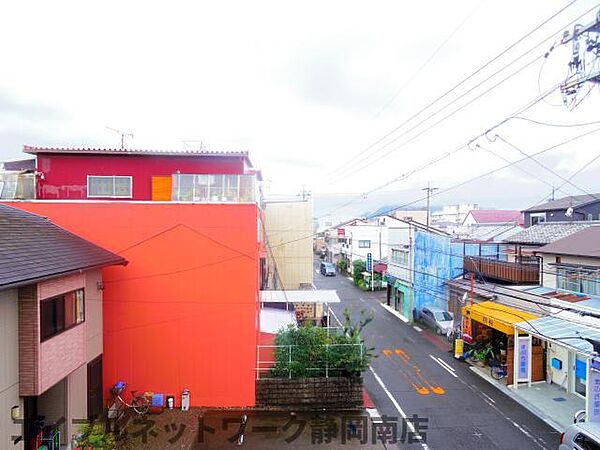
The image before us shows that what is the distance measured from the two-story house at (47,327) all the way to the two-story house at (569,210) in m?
27.8

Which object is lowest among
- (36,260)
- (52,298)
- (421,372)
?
(421,372)

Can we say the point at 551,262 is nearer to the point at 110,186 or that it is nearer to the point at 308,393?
the point at 308,393

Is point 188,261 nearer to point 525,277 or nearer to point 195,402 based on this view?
point 195,402

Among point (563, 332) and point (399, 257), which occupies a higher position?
point (399, 257)

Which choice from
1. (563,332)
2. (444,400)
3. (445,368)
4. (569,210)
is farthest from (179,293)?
(569,210)

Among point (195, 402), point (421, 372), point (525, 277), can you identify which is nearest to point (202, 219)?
point (195, 402)

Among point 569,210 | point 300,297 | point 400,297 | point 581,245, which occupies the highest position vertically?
point 569,210

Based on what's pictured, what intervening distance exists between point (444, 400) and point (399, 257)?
15.9 meters

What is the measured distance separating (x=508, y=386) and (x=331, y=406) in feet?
21.5

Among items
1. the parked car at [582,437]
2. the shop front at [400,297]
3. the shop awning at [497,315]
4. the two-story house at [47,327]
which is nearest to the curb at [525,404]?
the shop awning at [497,315]

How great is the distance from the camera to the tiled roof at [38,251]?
722 cm

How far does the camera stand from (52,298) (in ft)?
27.7

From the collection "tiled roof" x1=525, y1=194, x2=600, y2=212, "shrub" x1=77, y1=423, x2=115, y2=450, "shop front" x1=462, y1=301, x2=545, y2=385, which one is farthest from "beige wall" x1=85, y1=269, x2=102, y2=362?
"tiled roof" x1=525, y1=194, x2=600, y2=212

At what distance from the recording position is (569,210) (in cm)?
2588
